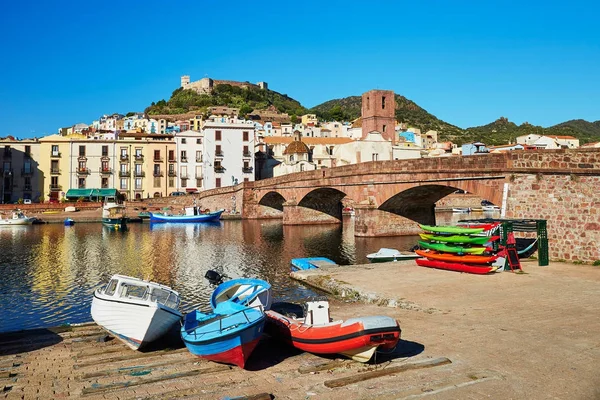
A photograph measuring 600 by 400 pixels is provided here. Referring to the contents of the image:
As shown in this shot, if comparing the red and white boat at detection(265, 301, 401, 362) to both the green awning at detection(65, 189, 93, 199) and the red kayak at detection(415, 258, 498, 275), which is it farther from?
the green awning at detection(65, 189, 93, 199)

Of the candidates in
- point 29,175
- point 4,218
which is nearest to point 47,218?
point 4,218

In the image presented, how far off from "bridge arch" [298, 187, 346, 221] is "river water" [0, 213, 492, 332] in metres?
2.57

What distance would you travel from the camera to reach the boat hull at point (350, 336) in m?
9.18

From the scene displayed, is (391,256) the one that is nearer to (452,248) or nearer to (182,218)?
(452,248)

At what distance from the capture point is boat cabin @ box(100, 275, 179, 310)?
12.0 metres

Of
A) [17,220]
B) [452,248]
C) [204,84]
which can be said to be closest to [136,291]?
[452,248]

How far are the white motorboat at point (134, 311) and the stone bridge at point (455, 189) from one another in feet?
53.0

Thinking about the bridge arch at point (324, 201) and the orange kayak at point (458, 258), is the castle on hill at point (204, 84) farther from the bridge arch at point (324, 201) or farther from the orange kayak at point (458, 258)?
the orange kayak at point (458, 258)

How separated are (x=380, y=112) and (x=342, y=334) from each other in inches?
2606

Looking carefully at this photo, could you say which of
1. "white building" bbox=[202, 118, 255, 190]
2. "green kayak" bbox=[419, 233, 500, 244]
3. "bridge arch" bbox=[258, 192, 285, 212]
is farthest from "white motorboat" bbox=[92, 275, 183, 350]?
"white building" bbox=[202, 118, 255, 190]

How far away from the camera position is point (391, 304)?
1451 centimetres

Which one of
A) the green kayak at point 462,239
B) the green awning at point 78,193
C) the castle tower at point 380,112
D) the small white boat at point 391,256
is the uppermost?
the castle tower at point 380,112

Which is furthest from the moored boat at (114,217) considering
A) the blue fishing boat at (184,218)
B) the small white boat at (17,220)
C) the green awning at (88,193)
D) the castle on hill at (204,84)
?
the castle on hill at (204,84)

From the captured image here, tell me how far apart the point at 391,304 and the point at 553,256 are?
9.90 metres
